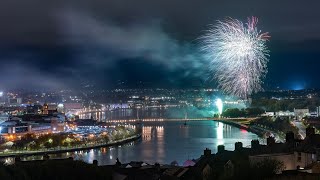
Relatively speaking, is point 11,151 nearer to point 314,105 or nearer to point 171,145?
point 171,145

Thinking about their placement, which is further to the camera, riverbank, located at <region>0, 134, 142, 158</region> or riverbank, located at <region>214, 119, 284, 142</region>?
riverbank, located at <region>214, 119, 284, 142</region>

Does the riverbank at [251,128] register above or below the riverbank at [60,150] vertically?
above

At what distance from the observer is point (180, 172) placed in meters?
4.74

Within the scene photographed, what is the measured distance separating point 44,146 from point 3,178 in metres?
11.4

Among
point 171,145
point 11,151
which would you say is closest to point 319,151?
point 171,145

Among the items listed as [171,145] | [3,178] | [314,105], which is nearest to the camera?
[3,178]

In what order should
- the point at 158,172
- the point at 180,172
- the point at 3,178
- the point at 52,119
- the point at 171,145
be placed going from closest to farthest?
the point at 3,178
the point at 180,172
the point at 158,172
the point at 171,145
the point at 52,119

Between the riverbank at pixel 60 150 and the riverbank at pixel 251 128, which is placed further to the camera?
the riverbank at pixel 251 128

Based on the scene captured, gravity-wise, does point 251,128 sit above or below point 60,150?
above

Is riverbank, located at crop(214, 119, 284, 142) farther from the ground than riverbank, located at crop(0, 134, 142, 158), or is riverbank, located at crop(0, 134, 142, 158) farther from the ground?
riverbank, located at crop(214, 119, 284, 142)

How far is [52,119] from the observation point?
2164cm

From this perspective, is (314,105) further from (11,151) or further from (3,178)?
(3,178)

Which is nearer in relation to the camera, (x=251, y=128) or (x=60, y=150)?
(x=60, y=150)

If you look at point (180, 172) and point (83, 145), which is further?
point (83, 145)
